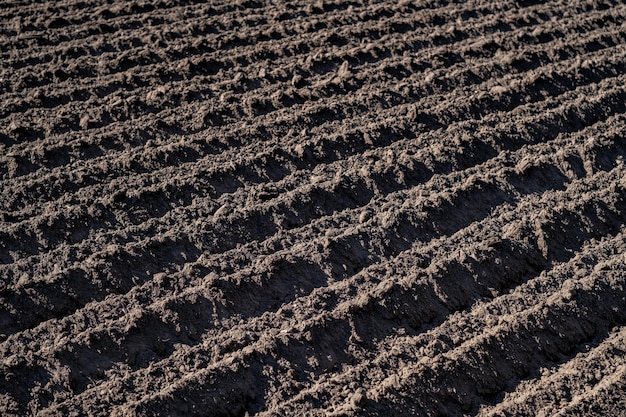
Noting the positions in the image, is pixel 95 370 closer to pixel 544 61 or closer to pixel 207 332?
pixel 207 332

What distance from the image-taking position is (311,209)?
11.6 feet

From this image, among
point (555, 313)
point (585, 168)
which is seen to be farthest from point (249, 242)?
point (585, 168)

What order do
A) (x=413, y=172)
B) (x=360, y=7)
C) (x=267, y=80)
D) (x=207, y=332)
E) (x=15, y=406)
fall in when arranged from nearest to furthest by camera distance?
(x=15, y=406) < (x=207, y=332) < (x=413, y=172) < (x=267, y=80) < (x=360, y=7)

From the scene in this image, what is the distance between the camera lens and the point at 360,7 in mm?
4797

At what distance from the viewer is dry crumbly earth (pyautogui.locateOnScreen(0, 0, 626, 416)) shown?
9.73 feet

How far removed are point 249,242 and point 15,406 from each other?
1302 millimetres

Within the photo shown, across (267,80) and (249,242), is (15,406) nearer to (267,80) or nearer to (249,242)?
(249,242)

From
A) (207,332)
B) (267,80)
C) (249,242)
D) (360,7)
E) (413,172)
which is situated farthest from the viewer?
(360,7)

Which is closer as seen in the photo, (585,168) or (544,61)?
(585,168)

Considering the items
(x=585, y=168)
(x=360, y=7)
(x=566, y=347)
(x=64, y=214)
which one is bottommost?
(x=566, y=347)

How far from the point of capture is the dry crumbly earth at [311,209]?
2.96m

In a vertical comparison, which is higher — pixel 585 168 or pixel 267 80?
pixel 267 80

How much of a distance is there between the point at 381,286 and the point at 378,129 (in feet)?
3.63

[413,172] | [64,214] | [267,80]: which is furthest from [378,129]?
[64,214]
